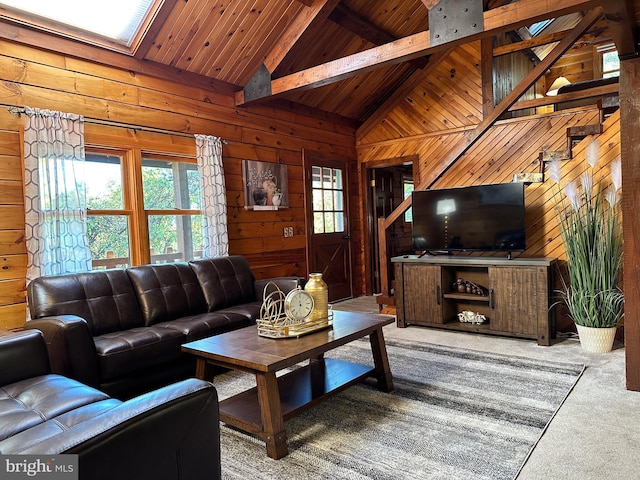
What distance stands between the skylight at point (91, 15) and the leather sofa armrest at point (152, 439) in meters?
3.42

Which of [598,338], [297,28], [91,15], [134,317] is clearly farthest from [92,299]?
[598,338]

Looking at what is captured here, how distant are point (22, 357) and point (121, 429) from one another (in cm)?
133

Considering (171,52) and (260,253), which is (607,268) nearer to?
(260,253)

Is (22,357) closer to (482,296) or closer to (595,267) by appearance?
(482,296)

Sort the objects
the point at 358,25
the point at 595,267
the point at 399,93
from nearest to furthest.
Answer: the point at 595,267 < the point at 358,25 < the point at 399,93

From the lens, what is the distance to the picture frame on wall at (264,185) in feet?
16.4

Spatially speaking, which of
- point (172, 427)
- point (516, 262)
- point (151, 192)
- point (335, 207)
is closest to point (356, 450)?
point (172, 427)

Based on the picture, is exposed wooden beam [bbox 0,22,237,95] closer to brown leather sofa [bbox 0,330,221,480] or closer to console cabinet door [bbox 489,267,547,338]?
brown leather sofa [bbox 0,330,221,480]

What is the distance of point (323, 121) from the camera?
6.20 metres

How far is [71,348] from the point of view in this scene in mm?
2506

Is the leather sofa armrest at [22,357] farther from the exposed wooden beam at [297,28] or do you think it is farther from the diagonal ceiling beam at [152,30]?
the exposed wooden beam at [297,28]

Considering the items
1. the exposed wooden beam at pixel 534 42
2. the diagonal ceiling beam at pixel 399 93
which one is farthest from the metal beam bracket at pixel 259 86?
the exposed wooden beam at pixel 534 42

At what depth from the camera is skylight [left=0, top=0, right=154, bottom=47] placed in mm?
3285

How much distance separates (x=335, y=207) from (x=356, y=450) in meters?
4.56
